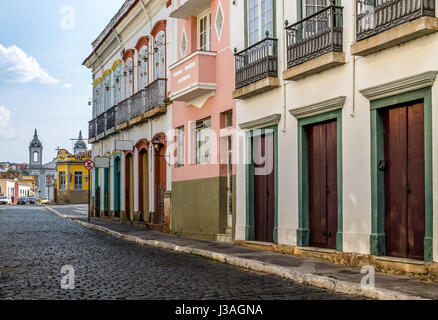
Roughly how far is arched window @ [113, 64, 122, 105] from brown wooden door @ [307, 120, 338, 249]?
615 inches

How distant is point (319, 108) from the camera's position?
37.2 feet

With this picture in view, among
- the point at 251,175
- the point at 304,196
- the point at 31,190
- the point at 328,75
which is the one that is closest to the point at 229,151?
the point at 251,175

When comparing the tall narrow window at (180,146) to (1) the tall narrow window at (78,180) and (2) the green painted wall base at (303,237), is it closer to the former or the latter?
(2) the green painted wall base at (303,237)

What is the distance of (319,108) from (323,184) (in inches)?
55.7

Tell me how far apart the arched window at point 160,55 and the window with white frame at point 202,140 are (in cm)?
373

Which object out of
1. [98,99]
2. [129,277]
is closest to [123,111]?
[98,99]

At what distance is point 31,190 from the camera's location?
127m

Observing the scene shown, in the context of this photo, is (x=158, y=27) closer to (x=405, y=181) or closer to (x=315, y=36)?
(x=315, y=36)

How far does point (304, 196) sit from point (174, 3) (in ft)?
26.3

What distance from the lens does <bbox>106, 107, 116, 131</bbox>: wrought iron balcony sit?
26.3 m


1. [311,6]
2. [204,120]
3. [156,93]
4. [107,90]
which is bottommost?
[204,120]

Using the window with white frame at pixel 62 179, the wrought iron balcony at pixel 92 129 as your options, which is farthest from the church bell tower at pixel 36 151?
the wrought iron balcony at pixel 92 129

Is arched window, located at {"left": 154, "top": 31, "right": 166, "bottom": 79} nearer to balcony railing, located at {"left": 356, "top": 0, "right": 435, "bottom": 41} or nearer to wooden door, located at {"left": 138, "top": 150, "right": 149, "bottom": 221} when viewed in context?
wooden door, located at {"left": 138, "top": 150, "right": 149, "bottom": 221}
